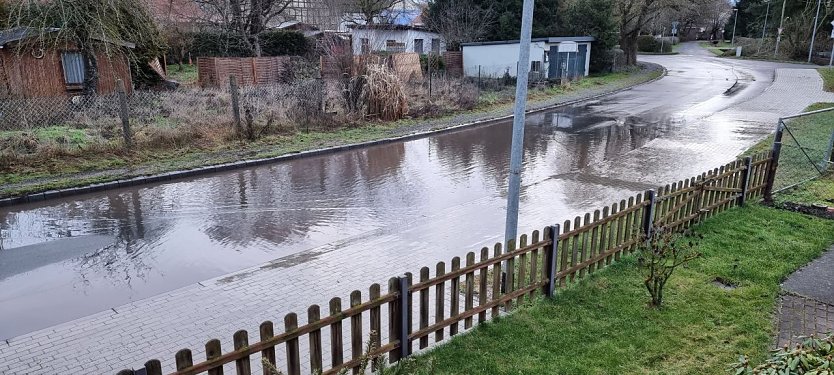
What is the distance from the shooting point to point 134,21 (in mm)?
19094

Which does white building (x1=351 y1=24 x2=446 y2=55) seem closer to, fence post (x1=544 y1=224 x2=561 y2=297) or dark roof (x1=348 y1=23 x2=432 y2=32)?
dark roof (x1=348 y1=23 x2=432 y2=32)

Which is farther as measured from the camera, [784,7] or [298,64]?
[784,7]

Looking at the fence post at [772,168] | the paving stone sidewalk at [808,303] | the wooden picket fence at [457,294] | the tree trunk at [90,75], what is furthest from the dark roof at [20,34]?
the paving stone sidewalk at [808,303]

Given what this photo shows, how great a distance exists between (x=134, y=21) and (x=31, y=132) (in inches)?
274

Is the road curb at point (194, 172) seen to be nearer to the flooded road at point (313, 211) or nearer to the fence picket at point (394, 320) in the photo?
→ the flooded road at point (313, 211)

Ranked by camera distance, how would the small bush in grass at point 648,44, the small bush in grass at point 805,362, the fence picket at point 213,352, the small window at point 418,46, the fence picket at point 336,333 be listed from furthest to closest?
1. the small bush in grass at point 648,44
2. the small window at point 418,46
3. the fence picket at point 336,333
4. the fence picket at point 213,352
5. the small bush in grass at point 805,362

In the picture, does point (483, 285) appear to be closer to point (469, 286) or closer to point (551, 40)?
point (469, 286)

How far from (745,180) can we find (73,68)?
75.8 feet

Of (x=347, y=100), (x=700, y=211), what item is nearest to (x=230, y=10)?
(x=347, y=100)

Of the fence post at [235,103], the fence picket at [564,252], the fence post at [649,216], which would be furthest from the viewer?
the fence post at [235,103]

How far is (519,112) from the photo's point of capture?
6250mm

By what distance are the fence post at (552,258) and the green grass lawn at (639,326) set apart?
144 millimetres

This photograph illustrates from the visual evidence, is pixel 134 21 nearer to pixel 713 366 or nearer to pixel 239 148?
pixel 239 148

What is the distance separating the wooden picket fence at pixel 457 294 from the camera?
13.1 ft
